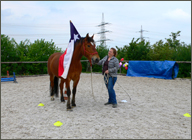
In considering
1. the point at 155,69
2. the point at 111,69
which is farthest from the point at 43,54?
the point at 111,69

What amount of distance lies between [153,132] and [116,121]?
2.61ft

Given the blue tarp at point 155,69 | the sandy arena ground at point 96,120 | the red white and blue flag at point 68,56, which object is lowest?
the sandy arena ground at point 96,120

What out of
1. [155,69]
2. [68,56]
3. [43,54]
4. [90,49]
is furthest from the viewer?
[43,54]

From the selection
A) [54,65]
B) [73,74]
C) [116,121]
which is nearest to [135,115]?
[116,121]

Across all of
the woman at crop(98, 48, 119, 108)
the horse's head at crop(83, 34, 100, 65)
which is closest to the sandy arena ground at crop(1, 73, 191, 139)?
the woman at crop(98, 48, 119, 108)

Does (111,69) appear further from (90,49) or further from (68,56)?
(68,56)

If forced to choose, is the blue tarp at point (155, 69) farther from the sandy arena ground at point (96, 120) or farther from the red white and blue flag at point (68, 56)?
the red white and blue flag at point (68, 56)

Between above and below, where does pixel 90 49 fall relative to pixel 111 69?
above

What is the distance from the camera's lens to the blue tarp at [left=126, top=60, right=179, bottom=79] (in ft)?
34.1

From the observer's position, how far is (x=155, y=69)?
11.0 meters

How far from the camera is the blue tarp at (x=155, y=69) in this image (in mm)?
10407

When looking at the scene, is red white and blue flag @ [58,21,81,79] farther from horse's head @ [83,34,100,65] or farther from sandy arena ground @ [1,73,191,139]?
sandy arena ground @ [1,73,191,139]

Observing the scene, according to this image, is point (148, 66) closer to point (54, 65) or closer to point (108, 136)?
point (54, 65)

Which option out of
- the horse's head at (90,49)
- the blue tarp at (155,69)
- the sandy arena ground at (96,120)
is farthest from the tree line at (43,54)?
the horse's head at (90,49)
